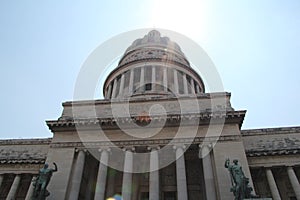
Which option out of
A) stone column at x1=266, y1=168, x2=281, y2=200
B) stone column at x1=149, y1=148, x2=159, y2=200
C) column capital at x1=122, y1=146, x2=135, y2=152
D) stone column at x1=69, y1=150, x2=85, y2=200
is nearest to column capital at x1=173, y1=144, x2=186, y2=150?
stone column at x1=149, y1=148, x2=159, y2=200

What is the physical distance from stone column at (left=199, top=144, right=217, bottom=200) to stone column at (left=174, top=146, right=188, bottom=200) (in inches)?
52.8

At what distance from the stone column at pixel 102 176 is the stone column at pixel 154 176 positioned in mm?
3132

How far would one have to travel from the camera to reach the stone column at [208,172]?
16.9 metres

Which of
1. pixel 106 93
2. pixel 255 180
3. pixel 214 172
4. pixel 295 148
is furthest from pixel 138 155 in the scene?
pixel 106 93

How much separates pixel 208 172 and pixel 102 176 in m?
7.11

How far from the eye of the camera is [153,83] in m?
32.1

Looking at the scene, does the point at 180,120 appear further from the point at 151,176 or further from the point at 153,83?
the point at 153,83

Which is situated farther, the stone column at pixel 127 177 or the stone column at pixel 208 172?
the stone column at pixel 127 177

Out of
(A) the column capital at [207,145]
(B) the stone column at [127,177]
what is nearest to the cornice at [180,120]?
(A) the column capital at [207,145]

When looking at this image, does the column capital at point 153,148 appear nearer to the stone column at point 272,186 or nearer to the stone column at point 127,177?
the stone column at point 127,177

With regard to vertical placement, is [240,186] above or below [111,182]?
below

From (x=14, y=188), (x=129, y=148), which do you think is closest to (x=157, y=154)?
(x=129, y=148)

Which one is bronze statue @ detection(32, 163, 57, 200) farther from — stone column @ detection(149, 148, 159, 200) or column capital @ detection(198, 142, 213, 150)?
column capital @ detection(198, 142, 213, 150)

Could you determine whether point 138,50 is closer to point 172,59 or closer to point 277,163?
point 172,59
